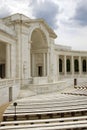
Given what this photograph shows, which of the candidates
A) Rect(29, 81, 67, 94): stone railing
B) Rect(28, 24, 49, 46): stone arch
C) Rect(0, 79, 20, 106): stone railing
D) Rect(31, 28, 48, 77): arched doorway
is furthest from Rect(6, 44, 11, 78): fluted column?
Rect(31, 28, 48, 77): arched doorway

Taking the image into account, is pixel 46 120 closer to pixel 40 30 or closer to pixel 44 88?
pixel 44 88

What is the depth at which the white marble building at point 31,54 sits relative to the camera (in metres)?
28.0

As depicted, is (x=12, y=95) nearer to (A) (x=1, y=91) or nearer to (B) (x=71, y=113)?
(A) (x=1, y=91)

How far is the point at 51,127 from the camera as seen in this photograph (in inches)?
424

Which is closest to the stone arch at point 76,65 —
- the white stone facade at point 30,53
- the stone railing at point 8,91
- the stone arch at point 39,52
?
the white stone facade at point 30,53

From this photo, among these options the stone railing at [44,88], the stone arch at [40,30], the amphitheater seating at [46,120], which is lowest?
the amphitheater seating at [46,120]

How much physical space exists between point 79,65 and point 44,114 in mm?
36801

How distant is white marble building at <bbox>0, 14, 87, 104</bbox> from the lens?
1102 inches

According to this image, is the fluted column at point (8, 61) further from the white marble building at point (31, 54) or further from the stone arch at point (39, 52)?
the stone arch at point (39, 52)

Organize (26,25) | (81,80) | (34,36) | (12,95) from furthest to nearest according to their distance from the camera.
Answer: (81,80)
(34,36)
(26,25)
(12,95)

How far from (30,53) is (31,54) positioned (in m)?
0.39

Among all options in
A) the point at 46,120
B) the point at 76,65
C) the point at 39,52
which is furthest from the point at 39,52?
the point at 46,120

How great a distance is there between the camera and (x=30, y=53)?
38.4m

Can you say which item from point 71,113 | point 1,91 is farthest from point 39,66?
point 71,113
